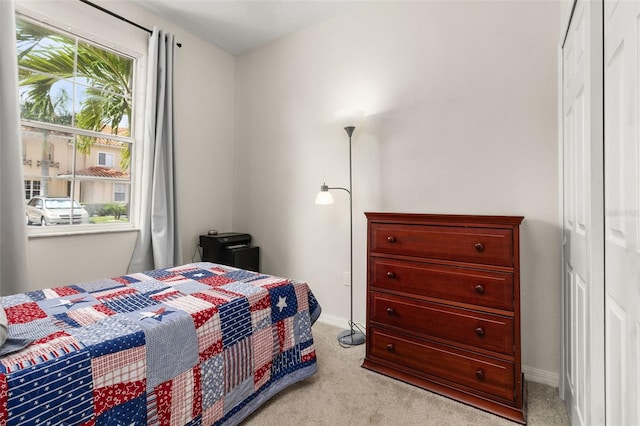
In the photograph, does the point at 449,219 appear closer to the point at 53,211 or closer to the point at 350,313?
the point at 350,313

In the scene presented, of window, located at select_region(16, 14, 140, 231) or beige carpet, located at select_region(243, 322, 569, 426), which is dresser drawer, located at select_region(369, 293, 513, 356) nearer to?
beige carpet, located at select_region(243, 322, 569, 426)

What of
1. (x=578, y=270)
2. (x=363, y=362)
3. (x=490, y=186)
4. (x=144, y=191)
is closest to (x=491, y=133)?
(x=490, y=186)

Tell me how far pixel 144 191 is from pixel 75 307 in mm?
1678

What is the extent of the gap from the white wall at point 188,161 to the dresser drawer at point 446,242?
6.76 feet

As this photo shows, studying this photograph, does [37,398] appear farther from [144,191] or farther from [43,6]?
[43,6]

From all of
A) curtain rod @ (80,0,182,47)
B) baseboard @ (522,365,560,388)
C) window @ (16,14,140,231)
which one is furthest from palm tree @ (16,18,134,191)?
baseboard @ (522,365,560,388)

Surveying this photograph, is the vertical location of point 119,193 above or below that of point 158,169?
below

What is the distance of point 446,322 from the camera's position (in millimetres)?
1894

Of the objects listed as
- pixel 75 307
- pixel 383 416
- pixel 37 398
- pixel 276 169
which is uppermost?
A: pixel 276 169

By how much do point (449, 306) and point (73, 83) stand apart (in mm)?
3295

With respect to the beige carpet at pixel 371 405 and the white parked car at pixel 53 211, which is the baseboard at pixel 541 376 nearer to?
the beige carpet at pixel 371 405

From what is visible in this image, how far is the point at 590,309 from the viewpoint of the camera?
1.14 meters

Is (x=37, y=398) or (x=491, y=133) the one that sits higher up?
(x=491, y=133)

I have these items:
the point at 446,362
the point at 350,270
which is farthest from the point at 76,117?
the point at 446,362
